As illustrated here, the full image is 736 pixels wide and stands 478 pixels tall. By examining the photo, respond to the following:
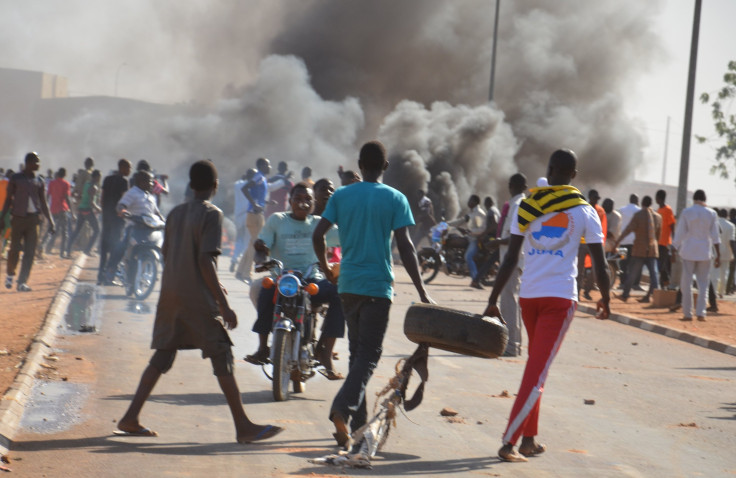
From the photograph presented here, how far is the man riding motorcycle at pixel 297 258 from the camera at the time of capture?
7.96m

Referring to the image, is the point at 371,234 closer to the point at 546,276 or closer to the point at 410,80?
the point at 546,276

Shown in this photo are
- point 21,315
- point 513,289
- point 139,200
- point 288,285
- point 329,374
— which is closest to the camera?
point 288,285

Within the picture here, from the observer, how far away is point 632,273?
Answer: 61.3 feet

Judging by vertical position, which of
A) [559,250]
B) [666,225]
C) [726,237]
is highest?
[666,225]

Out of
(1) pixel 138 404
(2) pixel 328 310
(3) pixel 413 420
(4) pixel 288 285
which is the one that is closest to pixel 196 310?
(1) pixel 138 404

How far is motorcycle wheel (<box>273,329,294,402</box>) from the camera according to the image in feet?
24.3

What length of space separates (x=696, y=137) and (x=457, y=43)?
13003 millimetres

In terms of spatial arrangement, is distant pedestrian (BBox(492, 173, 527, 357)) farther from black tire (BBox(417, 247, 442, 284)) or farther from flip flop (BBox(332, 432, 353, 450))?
black tire (BBox(417, 247, 442, 284))

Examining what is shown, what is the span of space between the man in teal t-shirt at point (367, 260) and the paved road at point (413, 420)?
58cm

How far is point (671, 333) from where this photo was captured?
14359 millimetres

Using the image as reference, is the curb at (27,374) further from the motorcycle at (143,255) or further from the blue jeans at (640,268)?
the blue jeans at (640,268)

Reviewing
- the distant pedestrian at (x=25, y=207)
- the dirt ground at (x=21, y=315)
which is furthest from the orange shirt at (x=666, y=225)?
the distant pedestrian at (x=25, y=207)

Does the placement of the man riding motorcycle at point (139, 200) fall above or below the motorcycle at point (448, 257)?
above

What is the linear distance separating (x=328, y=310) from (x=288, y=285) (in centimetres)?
57
